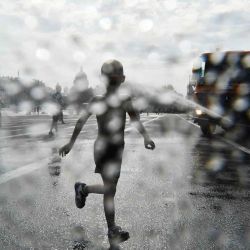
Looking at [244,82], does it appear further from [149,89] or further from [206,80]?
[149,89]

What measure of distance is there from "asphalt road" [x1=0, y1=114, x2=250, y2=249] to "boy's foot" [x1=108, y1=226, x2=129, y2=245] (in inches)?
3.6

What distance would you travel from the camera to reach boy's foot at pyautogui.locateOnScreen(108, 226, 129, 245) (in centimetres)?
391

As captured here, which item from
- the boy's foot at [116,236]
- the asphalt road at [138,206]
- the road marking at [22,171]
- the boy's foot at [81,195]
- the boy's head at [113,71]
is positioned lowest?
the road marking at [22,171]

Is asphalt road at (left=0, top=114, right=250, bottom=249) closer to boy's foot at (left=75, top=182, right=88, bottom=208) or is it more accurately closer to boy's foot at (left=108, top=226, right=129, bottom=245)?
boy's foot at (left=108, top=226, right=129, bottom=245)

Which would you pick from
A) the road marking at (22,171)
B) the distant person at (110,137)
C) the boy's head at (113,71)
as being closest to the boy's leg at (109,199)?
the distant person at (110,137)

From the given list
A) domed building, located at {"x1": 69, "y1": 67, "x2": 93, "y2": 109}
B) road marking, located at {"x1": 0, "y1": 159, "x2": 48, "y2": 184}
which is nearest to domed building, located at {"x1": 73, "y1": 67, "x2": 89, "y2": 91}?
domed building, located at {"x1": 69, "y1": 67, "x2": 93, "y2": 109}

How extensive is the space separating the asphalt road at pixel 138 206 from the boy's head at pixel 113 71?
4.64 feet

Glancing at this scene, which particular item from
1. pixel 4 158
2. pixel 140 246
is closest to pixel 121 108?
pixel 140 246

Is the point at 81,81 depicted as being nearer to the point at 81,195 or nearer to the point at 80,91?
the point at 80,91

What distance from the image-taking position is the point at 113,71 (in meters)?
3.91

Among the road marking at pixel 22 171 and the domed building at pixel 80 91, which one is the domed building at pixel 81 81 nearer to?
the domed building at pixel 80 91

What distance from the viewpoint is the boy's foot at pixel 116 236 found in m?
3.91

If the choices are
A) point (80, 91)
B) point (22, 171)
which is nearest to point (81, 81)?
point (80, 91)

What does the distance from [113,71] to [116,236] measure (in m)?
1.42
